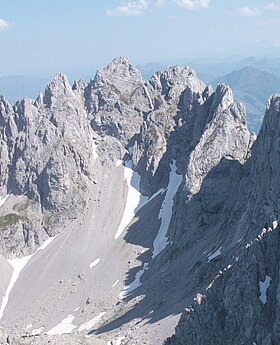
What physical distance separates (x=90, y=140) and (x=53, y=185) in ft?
76.2

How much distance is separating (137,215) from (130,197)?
355 inches

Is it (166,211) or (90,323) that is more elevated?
(166,211)

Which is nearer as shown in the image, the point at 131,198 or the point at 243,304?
the point at 243,304

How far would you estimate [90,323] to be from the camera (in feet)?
286

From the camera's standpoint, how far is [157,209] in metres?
122

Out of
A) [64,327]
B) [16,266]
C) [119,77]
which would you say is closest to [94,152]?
[119,77]

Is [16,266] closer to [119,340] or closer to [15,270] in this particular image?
[15,270]

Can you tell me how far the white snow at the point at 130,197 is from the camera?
125 metres

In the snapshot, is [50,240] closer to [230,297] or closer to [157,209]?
[157,209]

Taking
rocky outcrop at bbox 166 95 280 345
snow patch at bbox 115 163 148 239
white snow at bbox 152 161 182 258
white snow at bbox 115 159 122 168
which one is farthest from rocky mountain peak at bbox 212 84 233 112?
rocky outcrop at bbox 166 95 280 345

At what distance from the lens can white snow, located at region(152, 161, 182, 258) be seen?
362 feet

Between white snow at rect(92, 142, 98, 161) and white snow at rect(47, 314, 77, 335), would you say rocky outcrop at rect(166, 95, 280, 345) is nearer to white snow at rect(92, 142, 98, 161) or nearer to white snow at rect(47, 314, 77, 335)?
white snow at rect(47, 314, 77, 335)

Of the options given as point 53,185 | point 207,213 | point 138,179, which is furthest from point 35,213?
point 207,213

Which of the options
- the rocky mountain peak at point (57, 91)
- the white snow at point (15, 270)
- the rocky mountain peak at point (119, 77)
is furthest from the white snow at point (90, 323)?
the rocky mountain peak at point (119, 77)
